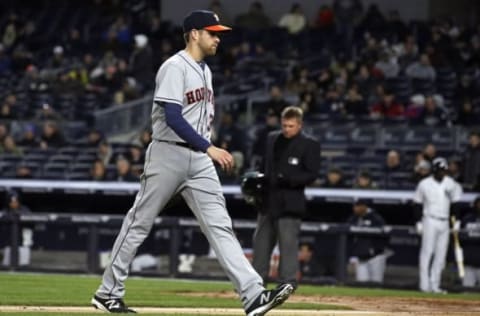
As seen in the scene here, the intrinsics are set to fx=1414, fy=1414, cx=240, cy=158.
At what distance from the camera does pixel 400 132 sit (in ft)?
68.0

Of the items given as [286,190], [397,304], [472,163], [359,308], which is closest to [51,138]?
[472,163]

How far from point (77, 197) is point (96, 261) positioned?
7.03 feet

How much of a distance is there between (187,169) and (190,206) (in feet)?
0.81

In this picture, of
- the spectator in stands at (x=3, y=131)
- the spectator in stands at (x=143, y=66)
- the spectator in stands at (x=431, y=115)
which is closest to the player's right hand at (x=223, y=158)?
the spectator in stands at (x=431, y=115)

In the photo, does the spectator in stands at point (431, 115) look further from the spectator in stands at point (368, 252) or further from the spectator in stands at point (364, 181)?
the spectator in stands at point (368, 252)

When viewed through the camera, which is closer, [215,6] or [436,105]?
[436,105]

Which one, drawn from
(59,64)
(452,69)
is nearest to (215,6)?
(59,64)

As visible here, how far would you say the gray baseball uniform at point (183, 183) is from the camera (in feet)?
28.1

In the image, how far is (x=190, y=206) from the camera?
28.7 feet

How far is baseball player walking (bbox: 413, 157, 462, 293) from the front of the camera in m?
16.3

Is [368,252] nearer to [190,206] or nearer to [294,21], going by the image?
[190,206]

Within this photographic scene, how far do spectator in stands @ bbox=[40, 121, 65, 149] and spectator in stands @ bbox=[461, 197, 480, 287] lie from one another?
329 inches

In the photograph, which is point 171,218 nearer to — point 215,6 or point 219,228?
point 219,228

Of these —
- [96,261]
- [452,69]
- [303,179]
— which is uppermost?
[452,69]
